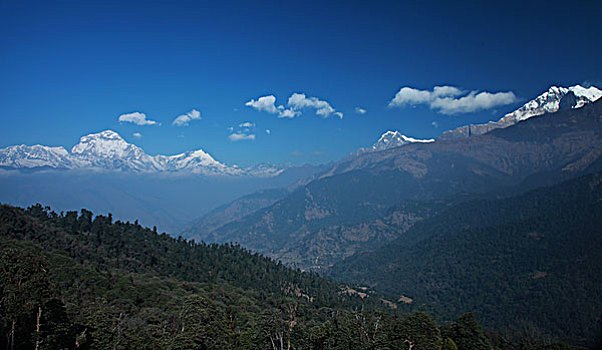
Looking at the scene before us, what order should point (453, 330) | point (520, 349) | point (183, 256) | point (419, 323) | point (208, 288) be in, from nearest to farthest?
point (419, 323), point (453, 330), point (520, 349), point (208, 288), point (183, 256)

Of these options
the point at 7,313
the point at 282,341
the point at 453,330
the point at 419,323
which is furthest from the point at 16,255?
the point at 453,330

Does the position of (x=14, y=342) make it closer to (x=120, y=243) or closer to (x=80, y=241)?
(x=80, y=241)

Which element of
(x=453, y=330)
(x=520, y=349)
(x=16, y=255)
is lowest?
(x=520, y=349)

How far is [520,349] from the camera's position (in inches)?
4013

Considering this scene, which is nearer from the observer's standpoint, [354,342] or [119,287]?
[354,342]

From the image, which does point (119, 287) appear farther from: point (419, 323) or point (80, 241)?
point (419, 323)

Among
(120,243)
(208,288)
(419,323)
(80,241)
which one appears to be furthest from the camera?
(120,243)

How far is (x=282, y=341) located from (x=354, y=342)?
1307 cm

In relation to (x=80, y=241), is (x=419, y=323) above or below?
below

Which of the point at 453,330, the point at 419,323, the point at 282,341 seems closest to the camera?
the point at 282,341

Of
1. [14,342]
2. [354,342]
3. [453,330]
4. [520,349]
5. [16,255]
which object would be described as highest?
[16,255]

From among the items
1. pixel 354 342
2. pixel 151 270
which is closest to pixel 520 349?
pixel 354 342

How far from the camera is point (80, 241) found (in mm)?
153250

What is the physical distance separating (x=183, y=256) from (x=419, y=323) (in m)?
153
